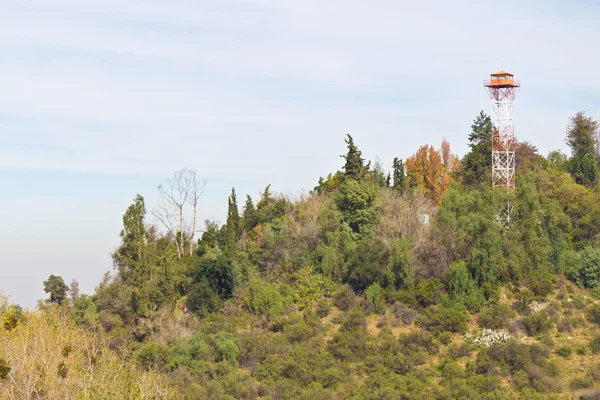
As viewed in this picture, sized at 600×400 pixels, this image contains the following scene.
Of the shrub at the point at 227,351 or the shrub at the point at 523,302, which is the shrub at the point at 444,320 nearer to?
the shrub at the point at 523,302

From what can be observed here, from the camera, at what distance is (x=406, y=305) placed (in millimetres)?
38375

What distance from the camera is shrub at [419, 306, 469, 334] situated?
118ft

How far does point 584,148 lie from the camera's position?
55812 mm

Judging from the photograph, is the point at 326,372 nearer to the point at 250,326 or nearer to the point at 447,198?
the point at 250,326

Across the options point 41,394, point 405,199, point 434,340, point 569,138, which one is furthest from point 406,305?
point 569,138

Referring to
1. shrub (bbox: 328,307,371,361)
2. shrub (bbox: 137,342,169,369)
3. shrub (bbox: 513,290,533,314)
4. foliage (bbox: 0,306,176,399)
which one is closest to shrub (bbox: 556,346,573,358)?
shrub (bbox: 513,290,533,314)

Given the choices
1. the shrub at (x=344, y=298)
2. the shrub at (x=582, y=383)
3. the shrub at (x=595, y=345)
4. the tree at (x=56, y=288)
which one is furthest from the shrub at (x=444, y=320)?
the tree at (x=56, y=288)

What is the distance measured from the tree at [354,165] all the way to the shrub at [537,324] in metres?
15.1

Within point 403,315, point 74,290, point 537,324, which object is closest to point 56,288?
point 74,290

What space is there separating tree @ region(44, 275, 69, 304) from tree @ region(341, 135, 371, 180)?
24118 millimetres

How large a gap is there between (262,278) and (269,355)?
9016 millimetres

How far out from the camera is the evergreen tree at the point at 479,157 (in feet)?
159

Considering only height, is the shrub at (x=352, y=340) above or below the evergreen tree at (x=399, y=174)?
below

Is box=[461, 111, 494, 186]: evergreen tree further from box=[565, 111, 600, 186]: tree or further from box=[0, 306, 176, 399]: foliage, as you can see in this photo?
box=[0, 306, 176, 399]: foliage
